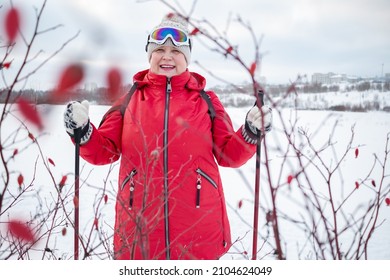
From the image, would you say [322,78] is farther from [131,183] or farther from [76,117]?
[76,117]

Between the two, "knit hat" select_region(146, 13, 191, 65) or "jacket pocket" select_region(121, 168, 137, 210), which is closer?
"jacket pocket" select_region(121, 168, 137, 210)

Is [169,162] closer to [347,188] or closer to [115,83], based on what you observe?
[115,83]

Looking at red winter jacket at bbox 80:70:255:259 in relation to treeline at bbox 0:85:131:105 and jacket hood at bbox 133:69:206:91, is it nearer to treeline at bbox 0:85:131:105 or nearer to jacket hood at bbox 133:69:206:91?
jacket hood at bbox 133:69:206:91

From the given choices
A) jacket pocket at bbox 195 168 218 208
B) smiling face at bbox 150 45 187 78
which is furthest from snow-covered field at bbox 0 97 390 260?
smiling face at bbox 150 45 187 78

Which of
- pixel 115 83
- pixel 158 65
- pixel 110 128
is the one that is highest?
pixel 158 65

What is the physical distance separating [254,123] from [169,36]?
2.25 ft

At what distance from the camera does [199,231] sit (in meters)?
1.71

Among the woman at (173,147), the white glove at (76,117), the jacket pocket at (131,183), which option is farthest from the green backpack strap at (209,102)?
the white glove at (76,117)

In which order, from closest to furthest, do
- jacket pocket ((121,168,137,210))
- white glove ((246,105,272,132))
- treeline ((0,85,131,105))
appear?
treeline ((0,85,131,105))
white glove ((246,105,272,132))
jacket pocket ((121,168,137,210))

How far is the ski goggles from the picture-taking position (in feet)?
5.88

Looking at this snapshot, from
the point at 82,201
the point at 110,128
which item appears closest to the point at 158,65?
the point at 110,128

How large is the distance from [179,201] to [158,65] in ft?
2.39

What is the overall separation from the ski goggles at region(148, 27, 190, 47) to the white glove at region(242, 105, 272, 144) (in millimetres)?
564
